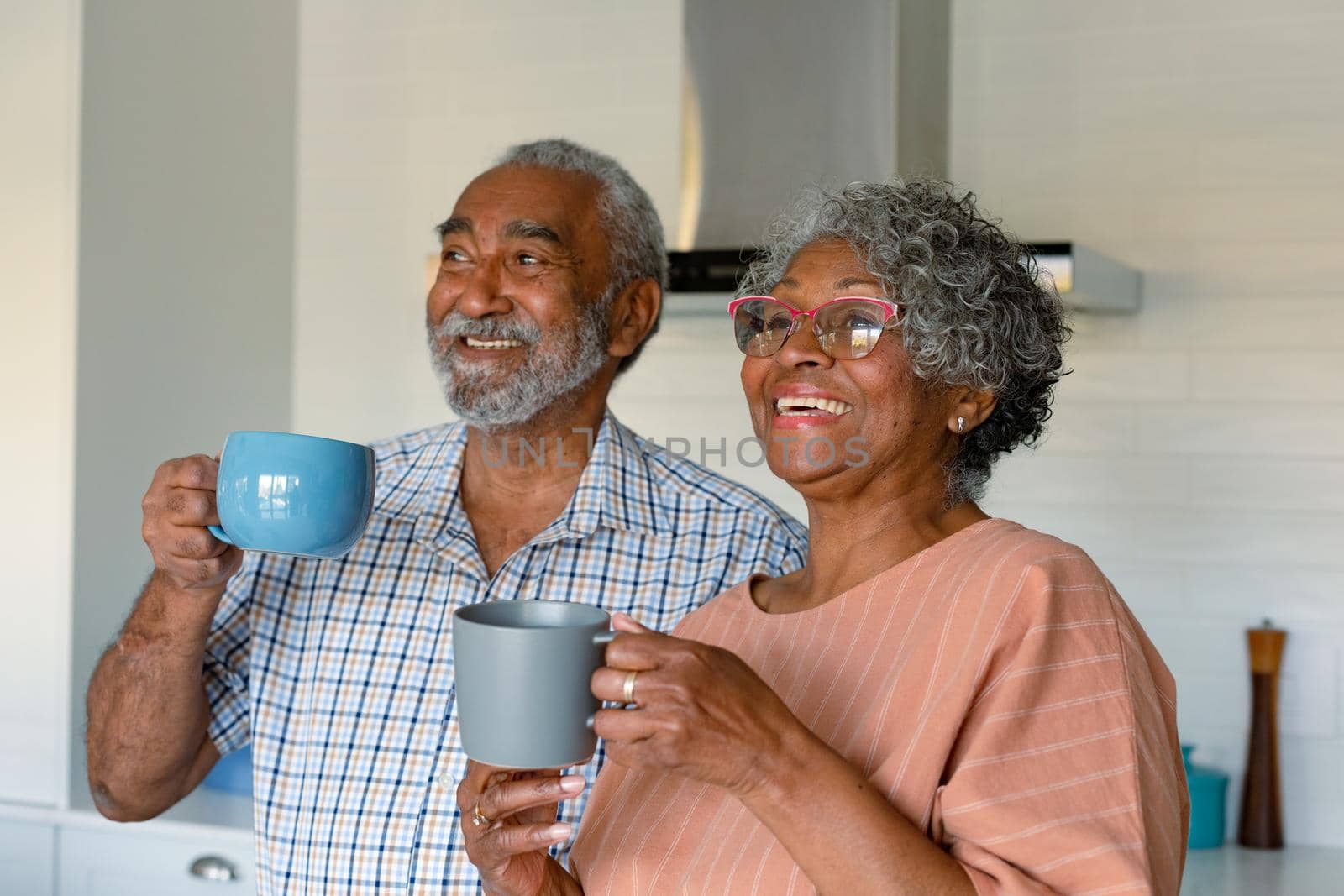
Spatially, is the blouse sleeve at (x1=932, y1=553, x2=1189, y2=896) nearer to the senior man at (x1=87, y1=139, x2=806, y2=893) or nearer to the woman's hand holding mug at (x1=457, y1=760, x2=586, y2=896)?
the woman's hand holding mug at (x1=457, y1=760, x2=586, y2=896)

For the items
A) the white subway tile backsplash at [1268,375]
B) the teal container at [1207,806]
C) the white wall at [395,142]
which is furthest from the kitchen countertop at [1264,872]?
the white wall at [395,142]

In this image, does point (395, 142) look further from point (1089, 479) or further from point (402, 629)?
point (402, 629)

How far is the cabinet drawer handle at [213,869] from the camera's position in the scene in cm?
211

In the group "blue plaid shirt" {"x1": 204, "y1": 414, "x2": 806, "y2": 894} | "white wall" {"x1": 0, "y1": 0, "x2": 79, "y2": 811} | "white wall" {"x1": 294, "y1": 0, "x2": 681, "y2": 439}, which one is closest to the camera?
"blue plaid shirt" {"x1": 204, "y1": 414, "x2": 806, "y2": 894}

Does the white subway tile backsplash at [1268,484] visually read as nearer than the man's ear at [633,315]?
No

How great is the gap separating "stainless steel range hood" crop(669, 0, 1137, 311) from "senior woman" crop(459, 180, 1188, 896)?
0.86 metres

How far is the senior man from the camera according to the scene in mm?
1371

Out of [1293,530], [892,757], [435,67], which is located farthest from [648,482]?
[435,67]

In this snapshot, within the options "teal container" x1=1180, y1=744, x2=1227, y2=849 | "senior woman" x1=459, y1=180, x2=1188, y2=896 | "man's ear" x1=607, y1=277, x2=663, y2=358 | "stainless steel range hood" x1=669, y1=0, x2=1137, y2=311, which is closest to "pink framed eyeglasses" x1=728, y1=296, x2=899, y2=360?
"senior woman" x1=459, y1=180, x2=1188, y2=896

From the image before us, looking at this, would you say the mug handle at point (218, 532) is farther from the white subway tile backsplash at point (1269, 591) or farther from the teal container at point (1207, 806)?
the white subway tile backsplash at point (1269, 591)

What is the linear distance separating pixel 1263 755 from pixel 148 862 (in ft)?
6.18

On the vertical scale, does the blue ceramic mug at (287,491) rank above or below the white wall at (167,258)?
below

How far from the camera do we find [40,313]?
2232 mm

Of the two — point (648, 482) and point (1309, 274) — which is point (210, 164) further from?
point (1309, 274)
